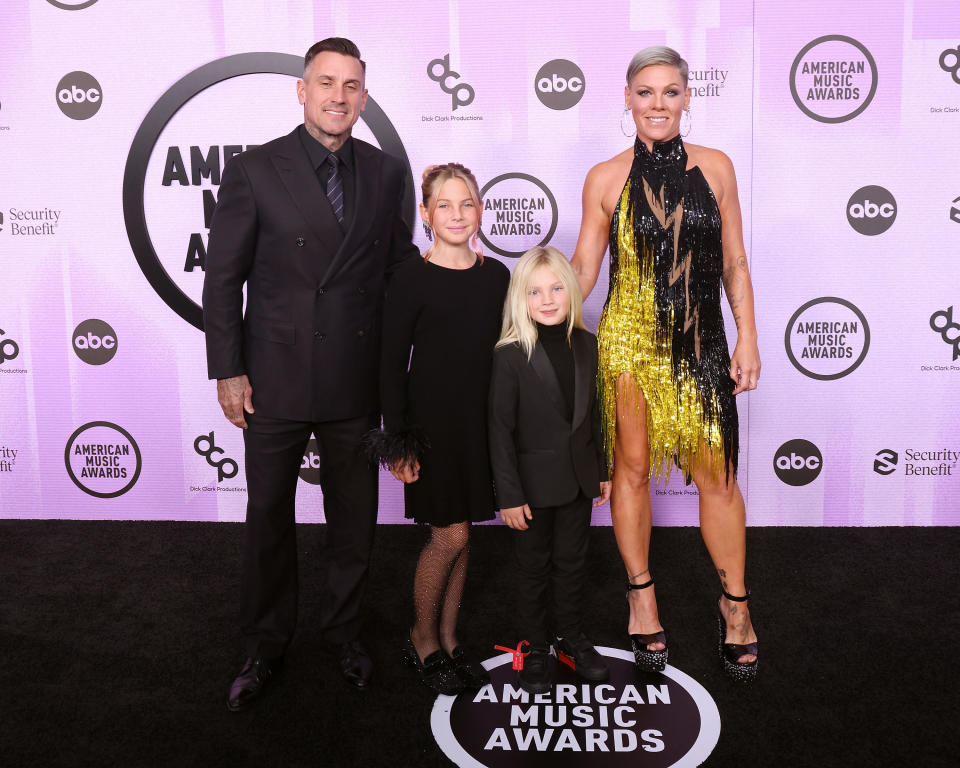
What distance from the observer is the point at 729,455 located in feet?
7.65

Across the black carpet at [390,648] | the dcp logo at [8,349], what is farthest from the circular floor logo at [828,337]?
the dcp logo at [8,349]

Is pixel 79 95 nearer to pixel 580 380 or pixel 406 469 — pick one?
pixel 406 469

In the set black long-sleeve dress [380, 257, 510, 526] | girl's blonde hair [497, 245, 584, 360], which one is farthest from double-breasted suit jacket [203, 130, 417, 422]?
girl's blonde hair [497, 245, 584, 360]

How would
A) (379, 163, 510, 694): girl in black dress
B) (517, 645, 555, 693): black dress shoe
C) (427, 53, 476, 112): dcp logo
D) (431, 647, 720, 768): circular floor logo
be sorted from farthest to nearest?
(427, 53, 476, 112): dcp logo
(517, 645, 555, 693): black dress shoe
(379, 163, 510, 694): girl in black dress
(431, 647, 720, 768): circular floor logo

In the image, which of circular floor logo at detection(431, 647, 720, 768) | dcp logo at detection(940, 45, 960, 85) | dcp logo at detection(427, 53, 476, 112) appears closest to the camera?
circular floor logo at detection(431, 647, 720, 768)

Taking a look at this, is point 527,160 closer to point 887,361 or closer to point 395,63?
point 395,63

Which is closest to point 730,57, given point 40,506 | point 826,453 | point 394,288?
point 826,453

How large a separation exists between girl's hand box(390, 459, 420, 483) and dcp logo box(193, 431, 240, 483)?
1.92m

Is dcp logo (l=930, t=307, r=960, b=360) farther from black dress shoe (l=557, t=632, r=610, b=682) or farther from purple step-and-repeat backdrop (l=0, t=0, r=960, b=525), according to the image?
black dress shoe (l=557, t=632, r=610, b=682)

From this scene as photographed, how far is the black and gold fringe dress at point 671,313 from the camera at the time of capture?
7.37 feet

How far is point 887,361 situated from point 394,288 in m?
2.54

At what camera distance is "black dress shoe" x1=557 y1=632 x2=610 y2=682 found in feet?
7.70

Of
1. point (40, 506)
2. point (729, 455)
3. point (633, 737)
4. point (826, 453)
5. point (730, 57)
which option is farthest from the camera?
point (40, 506)

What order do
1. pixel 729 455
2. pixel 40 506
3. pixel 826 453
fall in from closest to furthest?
pixel 729 455, pixel 826 453, pixel 40 506
